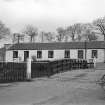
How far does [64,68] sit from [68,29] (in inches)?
2101

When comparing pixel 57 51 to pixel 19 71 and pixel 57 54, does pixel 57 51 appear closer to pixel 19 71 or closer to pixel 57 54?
pixel 57 54

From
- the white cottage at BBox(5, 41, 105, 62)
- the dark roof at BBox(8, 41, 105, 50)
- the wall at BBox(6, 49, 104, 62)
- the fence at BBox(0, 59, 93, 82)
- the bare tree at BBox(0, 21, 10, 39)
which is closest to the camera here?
the fence at BBox(0, 59, 93, 82)

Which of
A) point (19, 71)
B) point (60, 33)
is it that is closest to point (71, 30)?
point (60, 33)

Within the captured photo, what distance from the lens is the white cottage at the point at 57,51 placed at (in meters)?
37.4

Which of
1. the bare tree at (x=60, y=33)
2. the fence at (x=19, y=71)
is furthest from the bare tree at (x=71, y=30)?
the fence at (x=19, y=71)

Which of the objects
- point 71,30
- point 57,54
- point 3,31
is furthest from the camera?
point 71,30

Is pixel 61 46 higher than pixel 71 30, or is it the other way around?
pixel 71 30

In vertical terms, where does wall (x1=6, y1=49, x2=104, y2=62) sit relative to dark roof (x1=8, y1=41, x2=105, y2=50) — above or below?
below

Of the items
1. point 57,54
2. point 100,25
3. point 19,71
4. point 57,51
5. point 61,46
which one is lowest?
point 19,71

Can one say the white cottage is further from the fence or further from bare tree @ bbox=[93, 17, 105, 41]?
the fence

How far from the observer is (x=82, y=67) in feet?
77.1

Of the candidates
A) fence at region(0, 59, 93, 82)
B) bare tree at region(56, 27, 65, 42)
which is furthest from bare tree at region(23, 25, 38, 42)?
fence at region(0, 59, 93, 82)

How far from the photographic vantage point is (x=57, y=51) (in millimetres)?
39250

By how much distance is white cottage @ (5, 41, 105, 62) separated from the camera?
37406 millimetres
